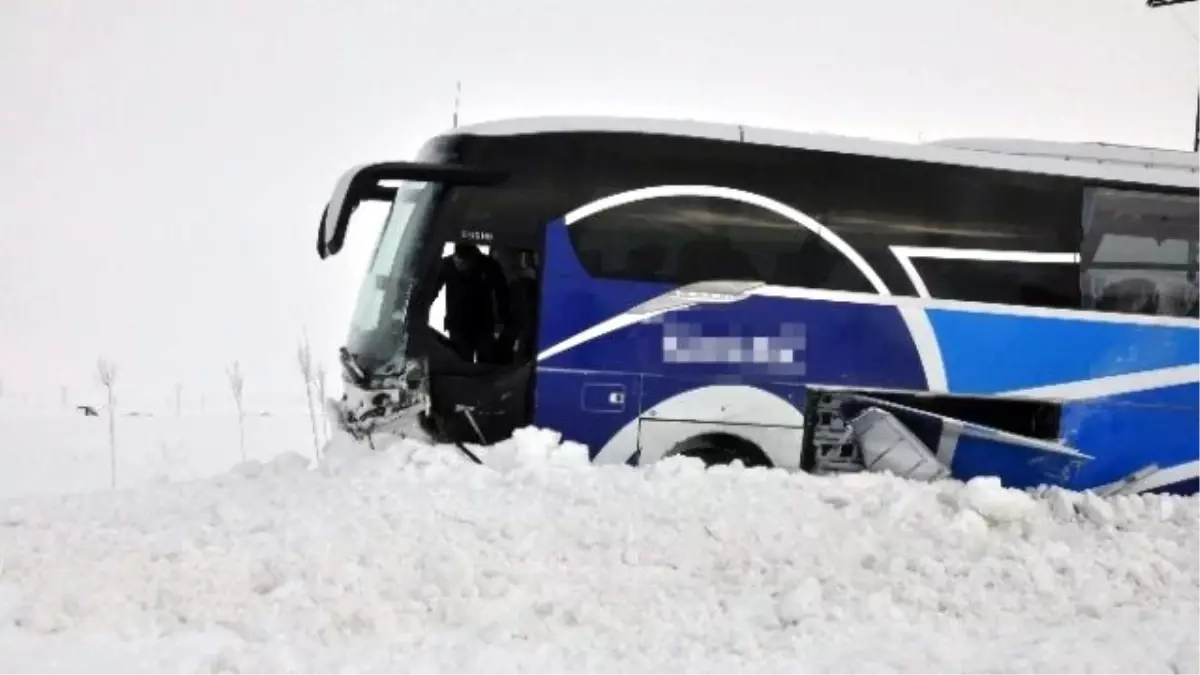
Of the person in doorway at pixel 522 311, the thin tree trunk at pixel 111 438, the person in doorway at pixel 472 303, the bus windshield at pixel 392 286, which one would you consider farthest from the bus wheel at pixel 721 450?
the thin tree trunk at pixel 111 438

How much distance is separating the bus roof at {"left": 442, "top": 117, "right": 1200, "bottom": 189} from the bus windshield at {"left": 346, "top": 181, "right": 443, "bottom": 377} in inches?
24.9

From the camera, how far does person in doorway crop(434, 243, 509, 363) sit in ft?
22.6

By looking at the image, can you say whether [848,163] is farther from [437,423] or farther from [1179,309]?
[437,423]

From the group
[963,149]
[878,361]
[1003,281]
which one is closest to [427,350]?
[878,361]

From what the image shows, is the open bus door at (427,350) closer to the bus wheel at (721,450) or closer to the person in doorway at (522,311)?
the person in doorway at (522,311)

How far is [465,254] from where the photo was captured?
697 cm

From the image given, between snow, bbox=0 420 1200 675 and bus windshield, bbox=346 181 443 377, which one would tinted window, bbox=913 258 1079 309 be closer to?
snow, bbox=0 420 1200 675

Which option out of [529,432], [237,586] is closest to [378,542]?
[237,586]

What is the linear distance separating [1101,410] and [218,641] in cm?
609

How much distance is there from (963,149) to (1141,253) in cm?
154

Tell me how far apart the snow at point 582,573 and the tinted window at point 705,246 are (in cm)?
135

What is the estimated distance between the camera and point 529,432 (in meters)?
6.60

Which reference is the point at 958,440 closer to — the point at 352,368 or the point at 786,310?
the point at 786,310

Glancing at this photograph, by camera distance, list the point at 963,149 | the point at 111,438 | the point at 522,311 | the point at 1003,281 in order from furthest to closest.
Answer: the point at 111,438, the point at 963,149, the point at 1003,281, the point at 522,311
